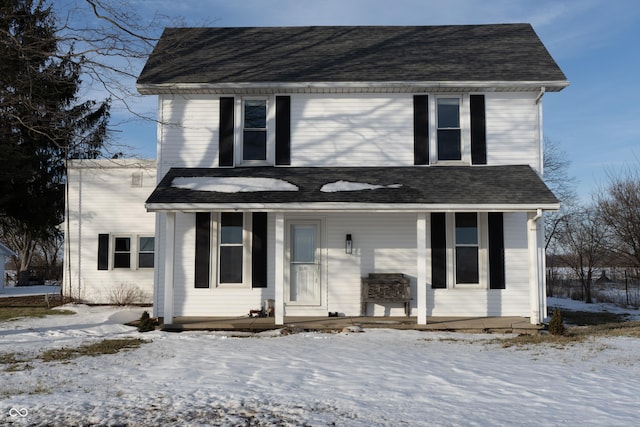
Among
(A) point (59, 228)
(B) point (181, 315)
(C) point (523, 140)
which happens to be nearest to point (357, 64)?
(C) point (523, 140)

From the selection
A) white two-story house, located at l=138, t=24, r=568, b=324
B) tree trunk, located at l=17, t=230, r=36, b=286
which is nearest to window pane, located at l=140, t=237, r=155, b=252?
white two-story house, located at l=138, t=24, r=568, b=324

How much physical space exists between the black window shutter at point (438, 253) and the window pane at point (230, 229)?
4.42 m

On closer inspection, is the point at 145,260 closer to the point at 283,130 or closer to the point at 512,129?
the point at 283,130

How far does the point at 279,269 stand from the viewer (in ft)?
34.6

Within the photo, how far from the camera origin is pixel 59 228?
76.4 ft

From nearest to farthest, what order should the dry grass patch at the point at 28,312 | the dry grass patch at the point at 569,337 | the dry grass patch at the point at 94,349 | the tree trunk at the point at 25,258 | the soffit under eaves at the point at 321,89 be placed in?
the dry grass patch at the point at 94,349 < the dry grass patch at the point at 569,337 < the soffit under eaves at the point at 321,89 < the dry grass patch at the point at 28,312 < the tree trunk at the point at 25,258

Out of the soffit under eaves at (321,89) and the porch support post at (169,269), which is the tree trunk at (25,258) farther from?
the porch support post at (169,269)

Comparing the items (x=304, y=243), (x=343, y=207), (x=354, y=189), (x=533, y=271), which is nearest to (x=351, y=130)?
(x=354, y=189)

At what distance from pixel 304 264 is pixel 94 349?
4.96 meters

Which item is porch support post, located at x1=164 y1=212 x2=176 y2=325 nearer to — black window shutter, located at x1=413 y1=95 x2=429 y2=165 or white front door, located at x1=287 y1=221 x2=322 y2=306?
white front door, located at x1=287 y1=221 x2=322 y2=306

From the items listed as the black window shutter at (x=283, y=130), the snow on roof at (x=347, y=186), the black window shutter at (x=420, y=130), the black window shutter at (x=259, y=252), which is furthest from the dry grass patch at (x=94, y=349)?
the black window shutter at (x=420, y=130)

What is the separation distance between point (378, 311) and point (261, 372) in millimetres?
5430

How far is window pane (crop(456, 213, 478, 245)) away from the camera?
11.8 meters

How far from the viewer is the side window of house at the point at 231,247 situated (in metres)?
11.9
